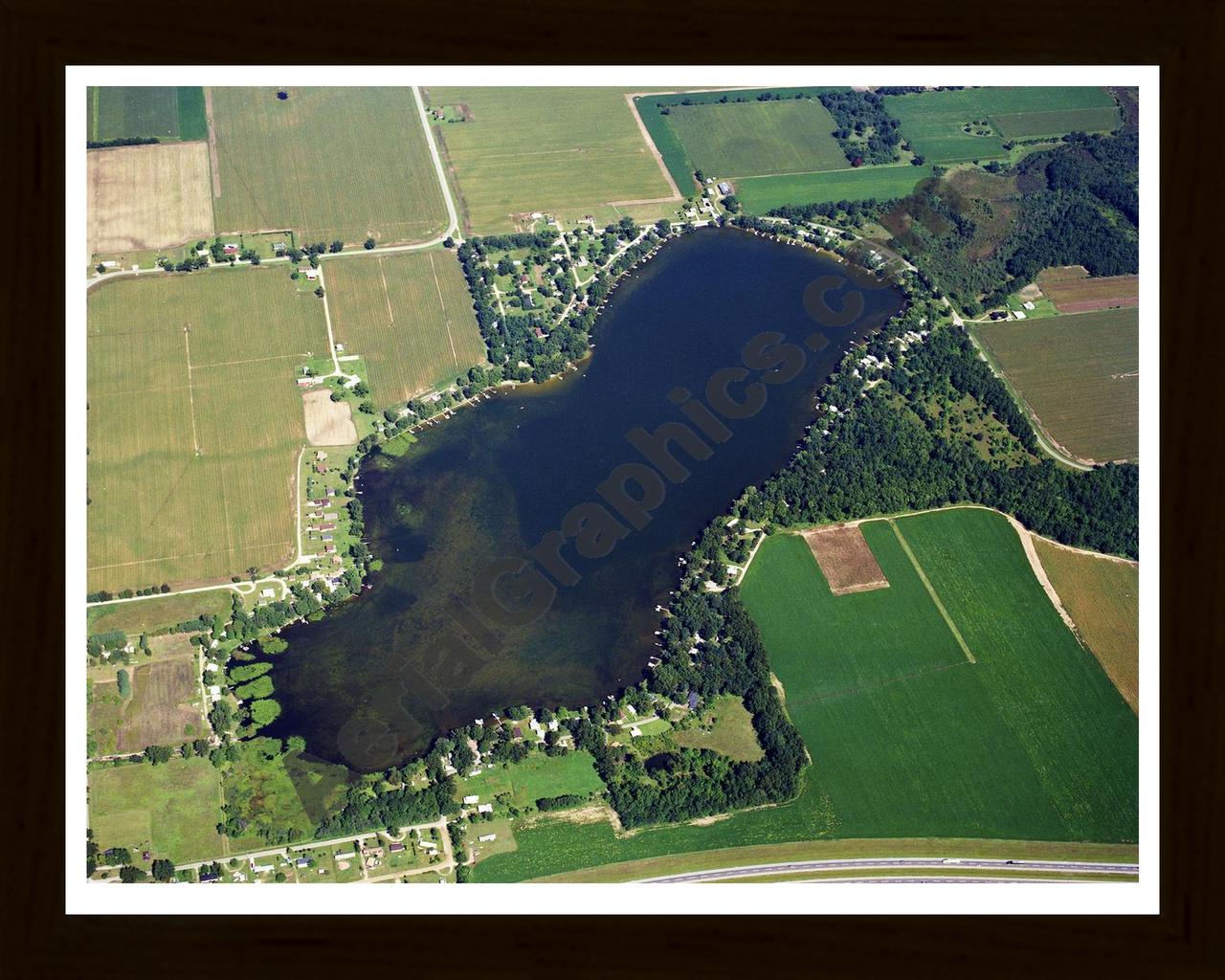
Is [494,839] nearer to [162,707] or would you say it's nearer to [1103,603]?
[162,707]

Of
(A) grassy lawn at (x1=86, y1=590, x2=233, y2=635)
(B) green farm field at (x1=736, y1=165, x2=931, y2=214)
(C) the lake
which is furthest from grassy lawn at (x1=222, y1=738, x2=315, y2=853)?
(B) green farm field at (x1=736, y1=165, x2=931, y2=214)

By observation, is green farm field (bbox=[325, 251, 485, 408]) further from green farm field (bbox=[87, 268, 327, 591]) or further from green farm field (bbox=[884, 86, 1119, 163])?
green farm field (bbox=[884, 86, 1119, 163])

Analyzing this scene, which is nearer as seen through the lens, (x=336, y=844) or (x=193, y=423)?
(x=336, y=844)

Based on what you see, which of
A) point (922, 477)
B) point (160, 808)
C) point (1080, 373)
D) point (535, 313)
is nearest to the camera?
point (160, 808)

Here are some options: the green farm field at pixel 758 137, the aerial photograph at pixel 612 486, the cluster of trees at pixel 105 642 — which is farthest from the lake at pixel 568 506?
the green farm field at pixel 758 137

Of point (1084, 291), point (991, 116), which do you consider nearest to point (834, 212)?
point (1084, 291)

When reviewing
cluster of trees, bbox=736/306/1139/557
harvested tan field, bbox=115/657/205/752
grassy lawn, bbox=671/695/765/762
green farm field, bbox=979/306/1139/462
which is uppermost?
green farm field, bbox=979/306/1139/462

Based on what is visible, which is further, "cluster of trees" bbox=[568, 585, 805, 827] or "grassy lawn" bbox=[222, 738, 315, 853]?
"cluster of trees" bbox=[568, 585, 805, 827]
